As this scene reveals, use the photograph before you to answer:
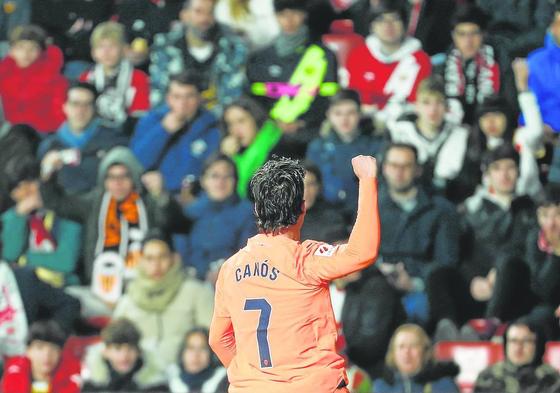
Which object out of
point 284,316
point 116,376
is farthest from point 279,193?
point 116,376

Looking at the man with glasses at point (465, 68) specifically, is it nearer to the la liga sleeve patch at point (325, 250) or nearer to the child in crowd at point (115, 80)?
the child in crowd at point (115, 80)

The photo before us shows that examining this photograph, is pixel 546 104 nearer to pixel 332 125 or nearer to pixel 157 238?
pixel 332 125

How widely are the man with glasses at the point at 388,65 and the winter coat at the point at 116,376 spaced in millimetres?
2295

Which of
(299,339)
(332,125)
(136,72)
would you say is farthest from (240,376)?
(136,72)

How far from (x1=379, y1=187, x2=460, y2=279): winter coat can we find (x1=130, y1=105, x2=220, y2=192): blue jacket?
1.29 m

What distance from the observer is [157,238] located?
766cm

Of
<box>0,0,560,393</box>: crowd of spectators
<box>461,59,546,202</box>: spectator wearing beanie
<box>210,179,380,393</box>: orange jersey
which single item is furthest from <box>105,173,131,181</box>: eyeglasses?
<box>210,179,380,393</box>: orange jersey

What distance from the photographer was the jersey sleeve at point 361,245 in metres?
3.08

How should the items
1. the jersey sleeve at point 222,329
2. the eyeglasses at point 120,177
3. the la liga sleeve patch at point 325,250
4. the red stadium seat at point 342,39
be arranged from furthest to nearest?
1. the eyeglasses at point 120,177
2. the red stadium seat at point 342,39
3. the jersey sleeve at point 222,329
4. the la liga sleeve patch at point 325,250

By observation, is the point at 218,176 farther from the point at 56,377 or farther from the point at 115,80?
the point at 56,377

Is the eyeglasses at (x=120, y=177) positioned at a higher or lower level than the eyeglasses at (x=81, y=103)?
lower

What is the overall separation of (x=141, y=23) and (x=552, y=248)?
127 inches

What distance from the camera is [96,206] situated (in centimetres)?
782

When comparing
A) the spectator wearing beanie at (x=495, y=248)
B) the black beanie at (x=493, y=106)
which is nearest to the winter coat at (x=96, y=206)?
the spectator wearing beanie at (x=495, y=248)
